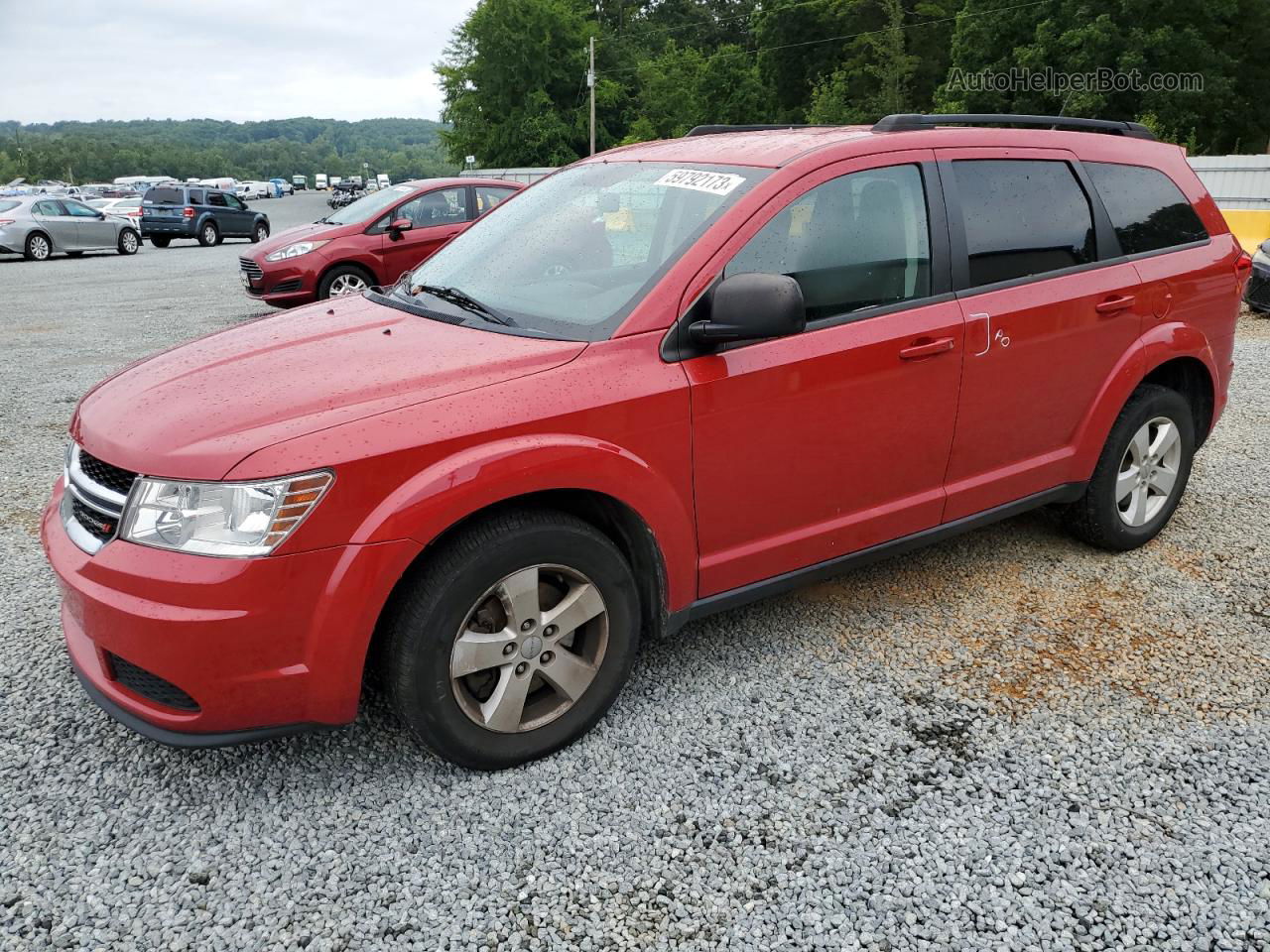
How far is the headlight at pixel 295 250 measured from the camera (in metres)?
10.9

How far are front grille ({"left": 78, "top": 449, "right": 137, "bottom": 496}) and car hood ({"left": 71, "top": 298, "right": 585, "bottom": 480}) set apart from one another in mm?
32

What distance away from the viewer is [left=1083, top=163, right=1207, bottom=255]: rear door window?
156 inches

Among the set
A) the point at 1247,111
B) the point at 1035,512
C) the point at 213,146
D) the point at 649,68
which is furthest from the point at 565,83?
the point at 213,146

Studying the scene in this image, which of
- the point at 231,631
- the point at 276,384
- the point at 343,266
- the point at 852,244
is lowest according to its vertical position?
the point at 231,631

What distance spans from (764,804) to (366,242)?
31.9 feet

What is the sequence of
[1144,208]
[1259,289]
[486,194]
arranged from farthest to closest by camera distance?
[486,194] → [1259,289] → [1144,208]

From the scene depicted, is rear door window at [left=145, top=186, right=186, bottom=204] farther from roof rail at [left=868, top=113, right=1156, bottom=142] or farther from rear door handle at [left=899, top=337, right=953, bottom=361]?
rear door handle at [left=899, top=337, right=953, bottom=361]

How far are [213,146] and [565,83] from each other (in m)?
123

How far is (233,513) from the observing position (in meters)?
2.36

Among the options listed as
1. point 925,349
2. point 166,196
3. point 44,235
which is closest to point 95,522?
point 925,349

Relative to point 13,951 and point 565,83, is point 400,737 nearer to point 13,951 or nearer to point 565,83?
point 13,951

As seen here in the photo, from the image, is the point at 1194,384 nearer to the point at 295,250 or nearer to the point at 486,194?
the point at 486,194

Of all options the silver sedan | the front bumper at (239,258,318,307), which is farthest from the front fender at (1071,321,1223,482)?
the silver sedan

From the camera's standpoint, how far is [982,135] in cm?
364
